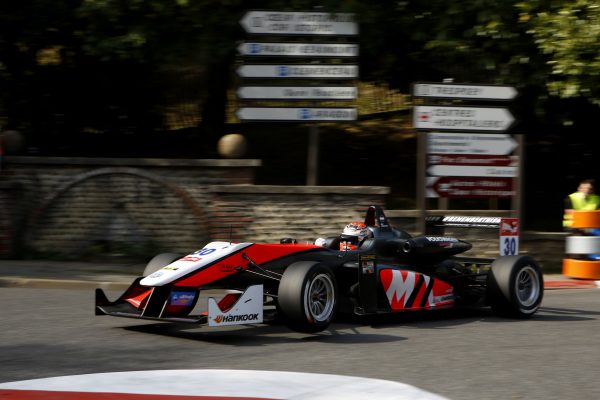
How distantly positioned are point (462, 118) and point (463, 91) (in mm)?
431

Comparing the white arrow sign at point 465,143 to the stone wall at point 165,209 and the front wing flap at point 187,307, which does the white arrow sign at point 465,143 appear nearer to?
the stone wall at point 165,209

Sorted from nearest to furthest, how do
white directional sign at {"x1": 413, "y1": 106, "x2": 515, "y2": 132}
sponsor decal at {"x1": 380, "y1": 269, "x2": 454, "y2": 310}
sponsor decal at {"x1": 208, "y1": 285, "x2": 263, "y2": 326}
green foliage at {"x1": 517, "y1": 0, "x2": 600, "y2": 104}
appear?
sponsor decal at {"x1": 208, "y1": 285, "x2": 263, "y2": 326}
sponsor decal at {"x1": 380, "y1": 269, "x2": 454, "y2": 310}
green foliage at {"x1": 517, "y1": 0, "x2": 600, "y2": 104}
white directional sign at {"x1": 413, "y1": 106, "x2": 515, "y2": 132}

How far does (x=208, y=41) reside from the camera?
1630cm

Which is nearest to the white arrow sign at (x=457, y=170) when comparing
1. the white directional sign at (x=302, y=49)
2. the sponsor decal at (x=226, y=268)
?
the white directional sign at (x=302, y=49)

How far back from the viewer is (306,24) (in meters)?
16.1

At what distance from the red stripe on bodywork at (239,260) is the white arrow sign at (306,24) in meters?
7.79

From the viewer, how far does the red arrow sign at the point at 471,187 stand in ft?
50.4

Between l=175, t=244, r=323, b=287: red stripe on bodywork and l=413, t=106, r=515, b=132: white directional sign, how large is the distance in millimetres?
6632

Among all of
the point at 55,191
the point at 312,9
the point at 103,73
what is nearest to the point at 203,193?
the point at 55,191

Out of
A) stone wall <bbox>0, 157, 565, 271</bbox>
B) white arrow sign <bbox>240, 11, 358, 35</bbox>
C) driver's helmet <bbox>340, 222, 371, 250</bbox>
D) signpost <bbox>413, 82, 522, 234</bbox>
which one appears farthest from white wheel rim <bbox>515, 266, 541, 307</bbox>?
white arrow sign <bbox>240, 11, 358, 35</bbox>

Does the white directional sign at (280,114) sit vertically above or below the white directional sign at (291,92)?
below

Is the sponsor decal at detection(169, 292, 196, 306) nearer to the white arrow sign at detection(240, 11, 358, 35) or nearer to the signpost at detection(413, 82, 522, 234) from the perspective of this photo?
the signpost at detection(413, 82, 522, 234)

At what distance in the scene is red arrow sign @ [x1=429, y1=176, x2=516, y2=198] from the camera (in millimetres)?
15367

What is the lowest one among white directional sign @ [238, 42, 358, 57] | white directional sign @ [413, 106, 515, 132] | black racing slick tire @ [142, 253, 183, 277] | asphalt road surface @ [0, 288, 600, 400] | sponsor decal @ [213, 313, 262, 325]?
asphalt road surface @ [0, 288, 600, 400]
